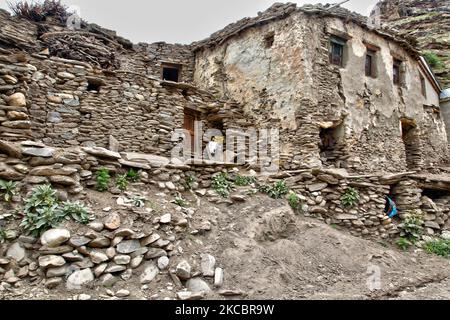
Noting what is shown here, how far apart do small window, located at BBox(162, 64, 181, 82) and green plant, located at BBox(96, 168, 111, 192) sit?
9170 millimetres

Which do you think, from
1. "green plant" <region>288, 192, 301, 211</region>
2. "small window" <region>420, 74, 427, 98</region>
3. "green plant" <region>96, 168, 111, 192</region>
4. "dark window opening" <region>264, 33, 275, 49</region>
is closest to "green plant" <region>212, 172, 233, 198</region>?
"green plant" <region>288, 192, 301, 211</region>

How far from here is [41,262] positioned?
3.32m

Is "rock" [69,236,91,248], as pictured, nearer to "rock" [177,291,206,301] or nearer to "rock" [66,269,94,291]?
"rock" [66,269,94,291]

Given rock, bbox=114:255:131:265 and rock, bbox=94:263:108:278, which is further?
Result: rock, bbox=114:255:131:265

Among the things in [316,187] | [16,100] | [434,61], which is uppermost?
[434,61]

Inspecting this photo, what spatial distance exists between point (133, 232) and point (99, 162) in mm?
1570

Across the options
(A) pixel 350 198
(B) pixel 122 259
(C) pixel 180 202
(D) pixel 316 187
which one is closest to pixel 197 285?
(B) pixel 122 259

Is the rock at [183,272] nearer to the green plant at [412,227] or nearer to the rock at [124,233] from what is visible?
the rock at [124,233]

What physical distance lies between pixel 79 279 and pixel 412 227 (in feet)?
23.3

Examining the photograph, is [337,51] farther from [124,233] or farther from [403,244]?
[124,233]

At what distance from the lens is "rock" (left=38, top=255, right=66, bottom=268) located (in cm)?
331

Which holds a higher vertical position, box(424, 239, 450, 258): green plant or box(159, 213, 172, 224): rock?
box(159, 213, 172, 224): rock

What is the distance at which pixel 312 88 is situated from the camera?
950cm
